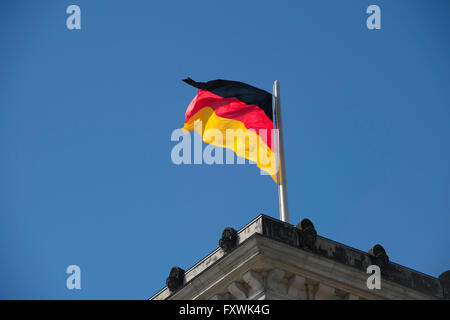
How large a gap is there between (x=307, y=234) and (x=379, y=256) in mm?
2894

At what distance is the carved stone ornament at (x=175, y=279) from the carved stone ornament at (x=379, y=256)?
6652mm

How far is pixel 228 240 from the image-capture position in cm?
3925

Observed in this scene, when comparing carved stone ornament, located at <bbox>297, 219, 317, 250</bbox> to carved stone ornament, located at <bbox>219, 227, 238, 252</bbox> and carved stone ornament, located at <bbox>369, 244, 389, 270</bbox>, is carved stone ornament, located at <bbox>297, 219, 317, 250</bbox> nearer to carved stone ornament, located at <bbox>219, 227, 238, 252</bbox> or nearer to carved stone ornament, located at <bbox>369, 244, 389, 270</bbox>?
carved stone ornament, located at <bbox>219, 227, 238, 252</bbox>

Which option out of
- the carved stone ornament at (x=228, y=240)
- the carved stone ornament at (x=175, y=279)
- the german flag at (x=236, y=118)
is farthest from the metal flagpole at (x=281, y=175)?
the carved stone ornament at (x=175, y=279)

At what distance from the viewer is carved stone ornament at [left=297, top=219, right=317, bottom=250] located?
38938mm

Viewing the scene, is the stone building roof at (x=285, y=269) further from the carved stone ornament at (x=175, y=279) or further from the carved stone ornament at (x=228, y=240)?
the carved stone ornament at (x=175, y=279)

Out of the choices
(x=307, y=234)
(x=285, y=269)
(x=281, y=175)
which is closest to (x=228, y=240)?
(x=285, y=269)

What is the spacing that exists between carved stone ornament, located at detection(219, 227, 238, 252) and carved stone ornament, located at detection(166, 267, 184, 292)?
2374 millimetres

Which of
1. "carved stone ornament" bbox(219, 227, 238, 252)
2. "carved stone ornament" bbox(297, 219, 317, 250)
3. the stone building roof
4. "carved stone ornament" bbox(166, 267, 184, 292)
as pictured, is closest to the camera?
the stone building roof

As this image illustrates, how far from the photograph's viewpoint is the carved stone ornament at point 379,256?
40.1 metres

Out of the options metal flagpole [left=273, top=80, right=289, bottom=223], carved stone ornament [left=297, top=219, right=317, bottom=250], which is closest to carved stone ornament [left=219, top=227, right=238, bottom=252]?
carved stone ornament [left=297, top=219, right=317, bottom=250]

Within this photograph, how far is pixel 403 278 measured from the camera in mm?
40438
